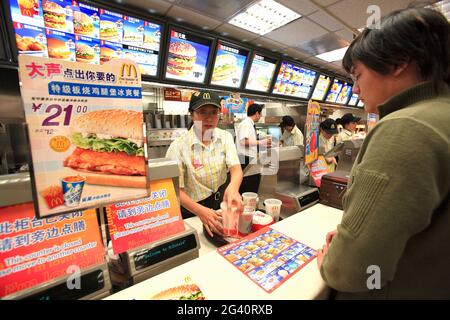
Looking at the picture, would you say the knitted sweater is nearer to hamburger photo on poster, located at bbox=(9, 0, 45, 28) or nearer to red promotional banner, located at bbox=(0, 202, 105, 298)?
red promotional banner, located at bbox=(0, 202, 105, 298)

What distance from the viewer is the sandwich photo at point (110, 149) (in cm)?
73

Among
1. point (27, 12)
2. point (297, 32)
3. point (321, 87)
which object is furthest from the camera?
point (321, 87)

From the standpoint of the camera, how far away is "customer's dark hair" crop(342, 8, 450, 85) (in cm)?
67

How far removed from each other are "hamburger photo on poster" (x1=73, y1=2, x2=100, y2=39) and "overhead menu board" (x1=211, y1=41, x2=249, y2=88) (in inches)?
75.2

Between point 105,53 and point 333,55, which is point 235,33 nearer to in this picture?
point 105,53

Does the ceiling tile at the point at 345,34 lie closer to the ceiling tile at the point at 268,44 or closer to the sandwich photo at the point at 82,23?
the ceiling tile at the point at 268,44

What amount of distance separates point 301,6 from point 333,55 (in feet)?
8.64

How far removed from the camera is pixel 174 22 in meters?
3.33

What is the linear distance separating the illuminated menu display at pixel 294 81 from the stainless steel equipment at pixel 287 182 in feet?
11.7

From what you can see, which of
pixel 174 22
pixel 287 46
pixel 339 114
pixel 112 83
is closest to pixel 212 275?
pixel 112 83

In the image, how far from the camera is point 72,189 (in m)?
0.70

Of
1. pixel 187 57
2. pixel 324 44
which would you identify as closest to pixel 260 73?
pixel 324 44

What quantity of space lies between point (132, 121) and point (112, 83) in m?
0.14

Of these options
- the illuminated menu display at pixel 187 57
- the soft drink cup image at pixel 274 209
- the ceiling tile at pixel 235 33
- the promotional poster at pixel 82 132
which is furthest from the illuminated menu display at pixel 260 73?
the promotional poster at pixel 82 132
